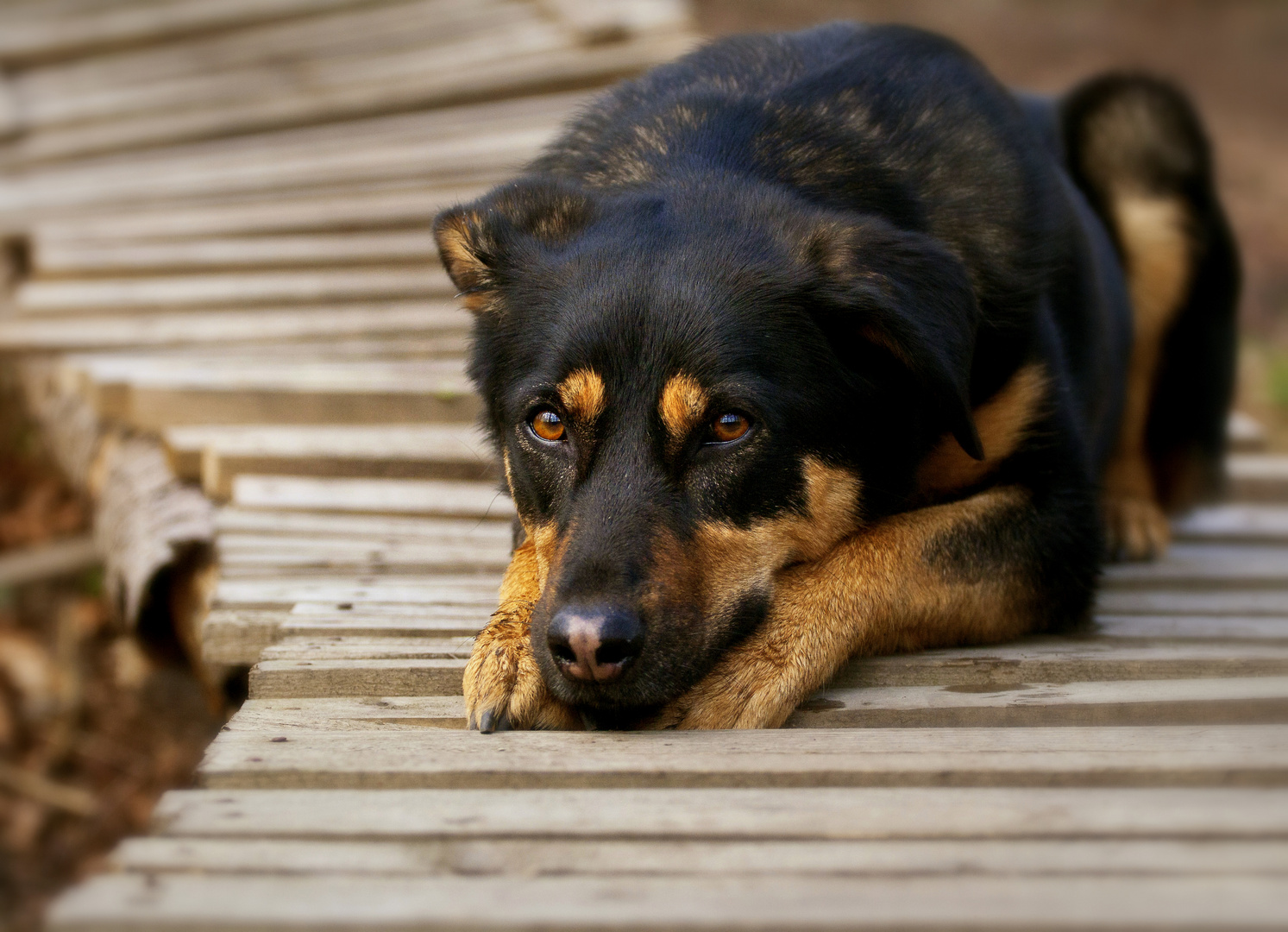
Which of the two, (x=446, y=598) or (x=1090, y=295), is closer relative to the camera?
(x=446, y=598)

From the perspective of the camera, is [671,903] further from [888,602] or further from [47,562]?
[47,562]

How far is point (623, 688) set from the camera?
2.70m

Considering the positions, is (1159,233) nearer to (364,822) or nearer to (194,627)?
(194,627)

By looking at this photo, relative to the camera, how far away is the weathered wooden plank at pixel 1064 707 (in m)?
2.78

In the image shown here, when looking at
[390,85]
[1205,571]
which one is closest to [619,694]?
[1205,571]

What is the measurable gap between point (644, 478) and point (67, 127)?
7236 millimetres

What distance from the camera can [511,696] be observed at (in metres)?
2.78

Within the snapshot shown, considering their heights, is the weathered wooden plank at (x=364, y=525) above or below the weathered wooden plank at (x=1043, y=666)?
below

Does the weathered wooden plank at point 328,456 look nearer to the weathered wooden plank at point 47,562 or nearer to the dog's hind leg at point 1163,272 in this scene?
the dog's hind leg at point 1163,272

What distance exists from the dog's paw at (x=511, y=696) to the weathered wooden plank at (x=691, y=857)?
23.1 inches

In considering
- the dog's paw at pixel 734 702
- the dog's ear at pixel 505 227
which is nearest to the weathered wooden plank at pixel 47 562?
the dog's ear at pixel 505 227

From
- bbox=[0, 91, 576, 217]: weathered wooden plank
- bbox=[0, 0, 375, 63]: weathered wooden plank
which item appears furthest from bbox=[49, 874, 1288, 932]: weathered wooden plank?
bbox=[0, 0, 375, 63]: weathered wooden plank

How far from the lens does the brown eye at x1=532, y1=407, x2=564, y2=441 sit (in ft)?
9.93

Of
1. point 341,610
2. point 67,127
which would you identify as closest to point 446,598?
point 341,610
